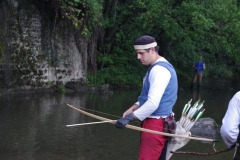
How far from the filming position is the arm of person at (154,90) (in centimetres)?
543

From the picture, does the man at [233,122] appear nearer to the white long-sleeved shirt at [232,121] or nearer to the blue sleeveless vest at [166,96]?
the white long-sleeved shirt at [232,121]

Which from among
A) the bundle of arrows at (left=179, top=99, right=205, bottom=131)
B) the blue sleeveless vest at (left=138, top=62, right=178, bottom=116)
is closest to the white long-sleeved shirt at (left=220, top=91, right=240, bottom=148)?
the blue sleeveless vest at (left=138, top=62, right=178, bottom=116)

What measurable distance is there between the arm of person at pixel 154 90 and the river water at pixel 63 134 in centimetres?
316

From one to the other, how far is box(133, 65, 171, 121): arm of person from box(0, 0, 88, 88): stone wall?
1152 centimetres

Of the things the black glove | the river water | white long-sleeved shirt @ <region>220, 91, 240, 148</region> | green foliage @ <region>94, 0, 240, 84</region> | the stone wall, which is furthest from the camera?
green foliage @ <region>94, 0, 240, 84</region>

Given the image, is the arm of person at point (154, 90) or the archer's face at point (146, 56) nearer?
the arm of person at point (154, 90)

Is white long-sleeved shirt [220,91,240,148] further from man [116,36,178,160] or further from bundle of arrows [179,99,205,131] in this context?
bundle of arrows [179,99,205,131]

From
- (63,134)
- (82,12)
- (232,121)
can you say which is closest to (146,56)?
(232,121)

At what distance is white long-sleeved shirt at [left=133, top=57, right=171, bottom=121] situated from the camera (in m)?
5.43

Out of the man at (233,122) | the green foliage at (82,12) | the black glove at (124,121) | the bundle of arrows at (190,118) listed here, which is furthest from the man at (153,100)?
the green foliage at (82,12)

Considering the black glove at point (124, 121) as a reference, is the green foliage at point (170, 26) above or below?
above

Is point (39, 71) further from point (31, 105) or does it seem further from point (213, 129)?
point (213, 129)

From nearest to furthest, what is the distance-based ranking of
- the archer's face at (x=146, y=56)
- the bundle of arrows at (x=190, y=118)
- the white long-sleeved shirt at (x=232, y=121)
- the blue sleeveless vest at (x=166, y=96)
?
1. the white long-sleeved shirt at (x=232, y=121)
2. the blue sleeveless vest at (x=166, y=96)
3. the archer's face at (x=146, y=56)
4. the bundle of arrows at (x=190, y=118)

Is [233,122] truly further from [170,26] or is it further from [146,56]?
[170,26]
